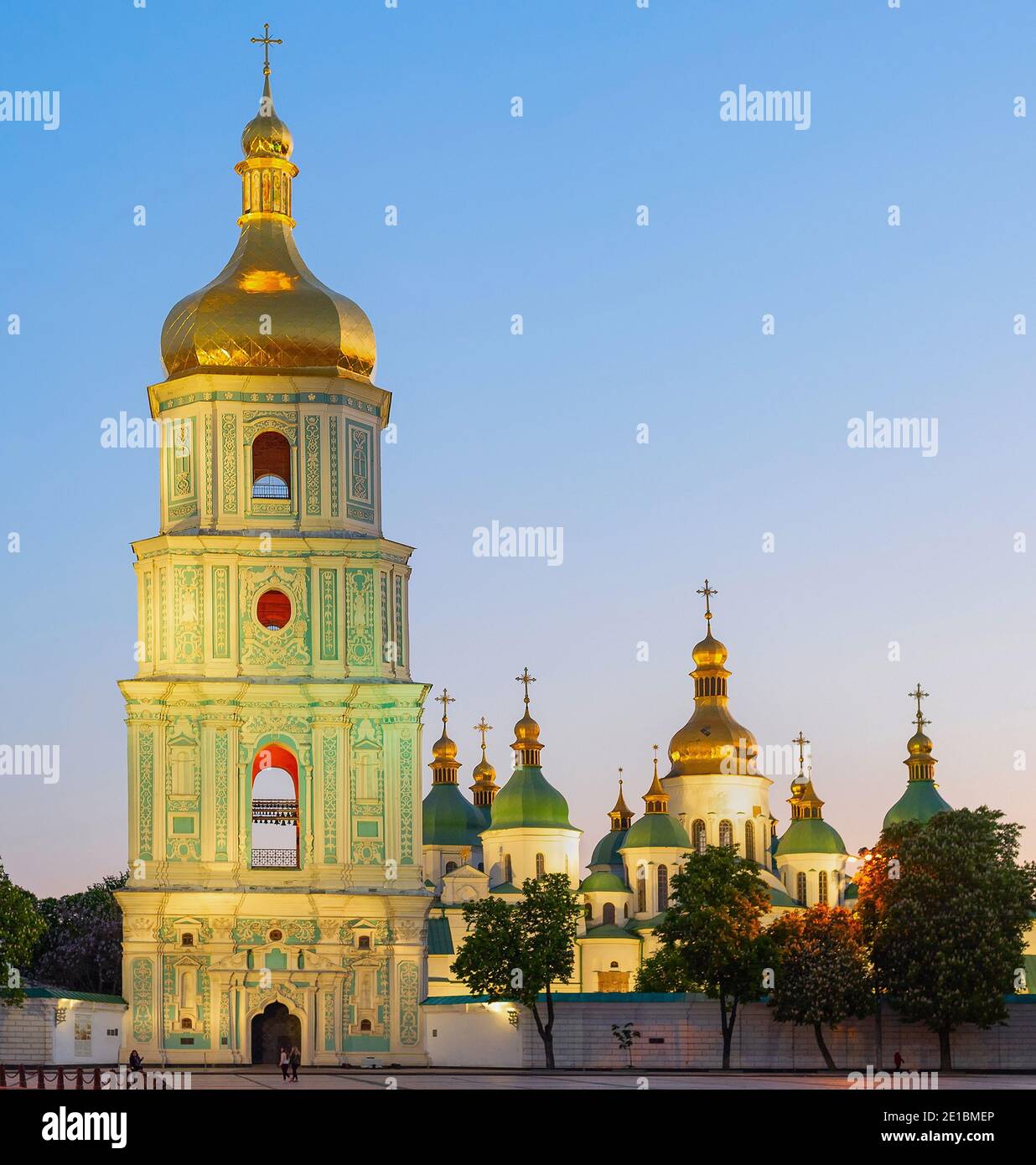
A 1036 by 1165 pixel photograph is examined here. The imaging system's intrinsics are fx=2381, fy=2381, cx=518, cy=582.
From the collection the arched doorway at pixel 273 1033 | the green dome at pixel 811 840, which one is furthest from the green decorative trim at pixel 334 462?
the green dome at pixel 811 840

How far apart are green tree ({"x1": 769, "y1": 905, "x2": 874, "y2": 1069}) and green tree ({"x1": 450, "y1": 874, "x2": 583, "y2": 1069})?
240 inches

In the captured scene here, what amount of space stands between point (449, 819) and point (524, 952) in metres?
38.4

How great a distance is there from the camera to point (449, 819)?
104 metres

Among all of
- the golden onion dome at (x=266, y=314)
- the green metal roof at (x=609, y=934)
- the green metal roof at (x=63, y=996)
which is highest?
the golden onion dome at (x=266, y=314)

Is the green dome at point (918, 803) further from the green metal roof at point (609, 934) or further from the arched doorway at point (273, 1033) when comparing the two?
the arched doorway at point (273, 1033)

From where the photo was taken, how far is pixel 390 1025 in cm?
6231

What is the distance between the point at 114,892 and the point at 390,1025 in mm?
8018

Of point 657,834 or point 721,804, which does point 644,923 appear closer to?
point 657,834

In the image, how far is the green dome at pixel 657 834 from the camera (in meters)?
98.5

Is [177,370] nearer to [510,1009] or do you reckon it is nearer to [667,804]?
[510,1009]

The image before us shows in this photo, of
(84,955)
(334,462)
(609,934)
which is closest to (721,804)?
(609,934)

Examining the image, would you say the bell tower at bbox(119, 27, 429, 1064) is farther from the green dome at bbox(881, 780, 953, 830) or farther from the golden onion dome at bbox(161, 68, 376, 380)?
the green dome at bbox(881, 780, 953, 830)

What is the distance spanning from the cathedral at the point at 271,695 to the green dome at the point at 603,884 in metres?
34.6
